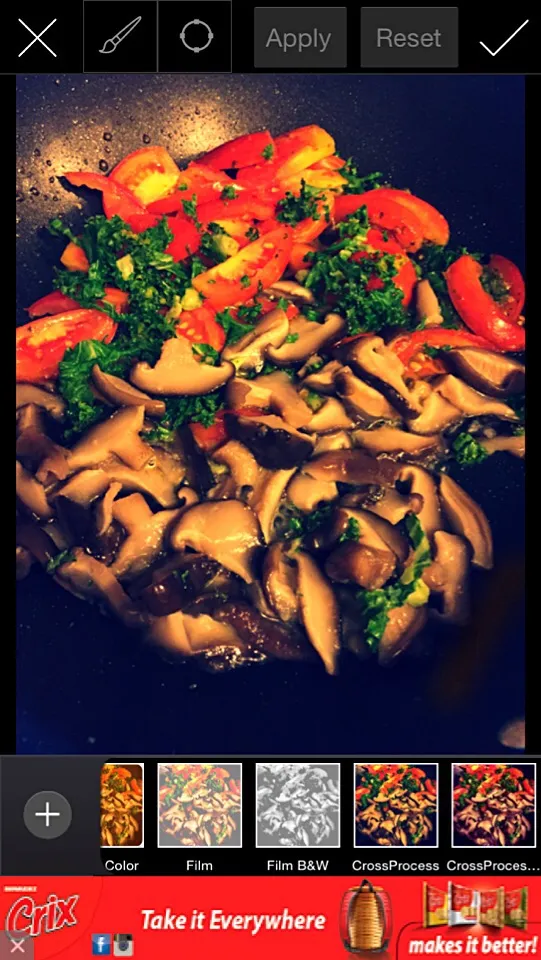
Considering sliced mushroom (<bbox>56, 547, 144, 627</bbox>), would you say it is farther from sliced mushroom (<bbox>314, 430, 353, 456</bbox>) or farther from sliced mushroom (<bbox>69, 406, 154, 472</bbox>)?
sliced mushroom (<bbox>314, 430, 353, 456</bbox>)

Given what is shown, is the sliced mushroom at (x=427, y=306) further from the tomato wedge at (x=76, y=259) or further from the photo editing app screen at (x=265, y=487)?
the tomato wedge at (x=76, y=259)

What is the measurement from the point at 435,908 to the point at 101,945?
3.95 feet

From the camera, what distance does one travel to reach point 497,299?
11.7 feet

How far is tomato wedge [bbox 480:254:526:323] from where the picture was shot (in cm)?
355

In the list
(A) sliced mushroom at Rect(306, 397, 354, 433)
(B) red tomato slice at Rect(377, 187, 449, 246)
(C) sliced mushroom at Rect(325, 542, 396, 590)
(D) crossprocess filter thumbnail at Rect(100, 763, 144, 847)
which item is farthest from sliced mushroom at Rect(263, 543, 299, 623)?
(B) red tomato slice at Rect(377, 187, 449, 246)

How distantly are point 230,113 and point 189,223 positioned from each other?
1.48 ft

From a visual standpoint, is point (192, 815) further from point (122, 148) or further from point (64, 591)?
point (122, 148)

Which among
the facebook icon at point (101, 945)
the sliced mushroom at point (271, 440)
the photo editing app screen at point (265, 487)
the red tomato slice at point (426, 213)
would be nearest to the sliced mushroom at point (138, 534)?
the photo editing app screen at point (265, 487)

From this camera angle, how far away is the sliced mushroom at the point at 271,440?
3486mm

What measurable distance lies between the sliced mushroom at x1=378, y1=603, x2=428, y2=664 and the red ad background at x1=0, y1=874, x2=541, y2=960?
805mm

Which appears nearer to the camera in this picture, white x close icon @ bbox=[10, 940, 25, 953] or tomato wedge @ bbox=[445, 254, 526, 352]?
white x close icon @ bbox=[10, 940, 25, 953]

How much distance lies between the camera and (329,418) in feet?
11.5

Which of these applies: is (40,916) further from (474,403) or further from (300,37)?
(300,37)

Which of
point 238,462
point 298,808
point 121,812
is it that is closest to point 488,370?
point 238,462
